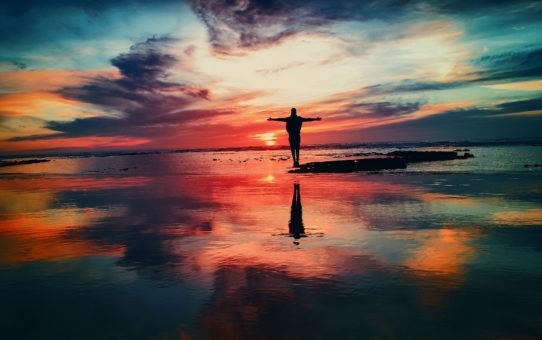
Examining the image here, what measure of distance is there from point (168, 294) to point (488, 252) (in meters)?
6.87

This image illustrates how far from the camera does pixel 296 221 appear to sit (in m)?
13.1

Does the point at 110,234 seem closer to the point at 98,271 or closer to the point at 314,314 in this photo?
the point at 98,271

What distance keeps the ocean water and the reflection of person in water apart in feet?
0.19

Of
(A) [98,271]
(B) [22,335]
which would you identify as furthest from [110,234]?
(B) [22,335]

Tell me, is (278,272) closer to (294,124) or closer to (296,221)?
(296,221)

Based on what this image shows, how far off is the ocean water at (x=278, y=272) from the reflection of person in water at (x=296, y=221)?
56mm

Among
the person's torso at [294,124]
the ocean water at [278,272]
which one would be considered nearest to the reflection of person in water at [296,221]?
the ocean water at [278,272]

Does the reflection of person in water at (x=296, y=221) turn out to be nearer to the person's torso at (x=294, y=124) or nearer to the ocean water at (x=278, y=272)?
the ocean water at (x=278, y=272)

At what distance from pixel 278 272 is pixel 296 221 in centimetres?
526

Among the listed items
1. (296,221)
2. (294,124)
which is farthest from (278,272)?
(294,124)

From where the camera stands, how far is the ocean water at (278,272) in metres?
5.73

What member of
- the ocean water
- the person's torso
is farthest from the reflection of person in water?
the person's torso

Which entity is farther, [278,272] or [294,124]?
[294,124]

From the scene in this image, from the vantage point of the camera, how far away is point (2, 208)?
18.4m
